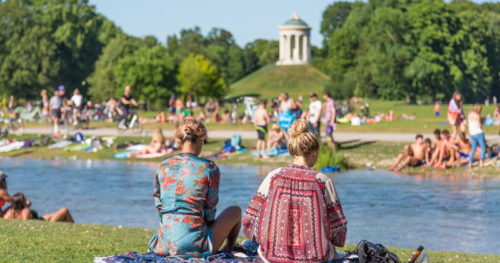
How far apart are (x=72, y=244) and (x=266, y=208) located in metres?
3.41

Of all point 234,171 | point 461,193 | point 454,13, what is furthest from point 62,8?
point 461,193

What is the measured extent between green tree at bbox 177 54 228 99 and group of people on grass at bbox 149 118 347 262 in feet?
290

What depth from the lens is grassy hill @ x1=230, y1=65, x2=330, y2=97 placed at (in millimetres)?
119062

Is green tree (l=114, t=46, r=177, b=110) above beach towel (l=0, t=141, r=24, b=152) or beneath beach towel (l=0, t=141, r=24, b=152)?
above

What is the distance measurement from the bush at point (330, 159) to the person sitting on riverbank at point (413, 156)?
140 centimetres

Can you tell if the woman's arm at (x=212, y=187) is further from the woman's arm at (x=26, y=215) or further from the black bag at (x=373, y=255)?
the woman's arm at (x=26, y=215)

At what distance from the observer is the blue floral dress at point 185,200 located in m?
7.34

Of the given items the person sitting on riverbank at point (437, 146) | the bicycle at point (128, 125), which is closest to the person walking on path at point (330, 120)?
the person sitting on riverbank at point (437, 146)

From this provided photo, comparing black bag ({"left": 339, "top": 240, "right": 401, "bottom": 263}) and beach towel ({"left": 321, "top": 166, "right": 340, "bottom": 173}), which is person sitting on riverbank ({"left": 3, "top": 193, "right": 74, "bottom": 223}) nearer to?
black bag ({"left": 339, "top": 240, "right": 401, "bottom": 263})

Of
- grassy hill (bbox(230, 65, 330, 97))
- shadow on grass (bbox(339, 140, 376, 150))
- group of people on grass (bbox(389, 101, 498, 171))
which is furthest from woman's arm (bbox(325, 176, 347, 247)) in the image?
grassy hill (bbox(230, 65, 330, 97))

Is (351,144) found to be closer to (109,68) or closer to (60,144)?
(60,144)

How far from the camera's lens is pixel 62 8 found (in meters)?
100

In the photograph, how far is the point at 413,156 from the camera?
22.8 metres

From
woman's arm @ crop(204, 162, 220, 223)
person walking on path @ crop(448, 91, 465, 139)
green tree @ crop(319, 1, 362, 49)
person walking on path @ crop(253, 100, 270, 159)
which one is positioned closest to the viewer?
woman's arm @ crop(204, 162, 220, 223)
